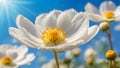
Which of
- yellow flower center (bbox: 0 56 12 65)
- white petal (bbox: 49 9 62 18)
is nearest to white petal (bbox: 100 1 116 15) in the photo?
yellow flower center (bbox: 0 56 12 65)

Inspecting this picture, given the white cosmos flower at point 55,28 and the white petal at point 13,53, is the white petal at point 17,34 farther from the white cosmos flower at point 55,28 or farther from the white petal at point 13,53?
the white petal at point 13,53

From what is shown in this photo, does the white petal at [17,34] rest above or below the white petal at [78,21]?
below

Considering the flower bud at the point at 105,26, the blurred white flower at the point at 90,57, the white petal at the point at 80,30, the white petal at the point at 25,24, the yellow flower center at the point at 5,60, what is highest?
the blurred white flower at the point at 90,57

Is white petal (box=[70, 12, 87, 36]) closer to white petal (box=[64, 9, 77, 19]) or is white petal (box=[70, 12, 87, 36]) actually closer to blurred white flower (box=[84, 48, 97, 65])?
white petal (box=[64, 9, 77, 19])

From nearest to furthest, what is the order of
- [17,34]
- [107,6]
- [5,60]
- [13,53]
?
[17,34] < [13,53] < [5,60] < [107,6]

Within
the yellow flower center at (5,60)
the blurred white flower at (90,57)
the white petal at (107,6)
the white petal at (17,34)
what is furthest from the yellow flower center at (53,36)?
the blurred white flower at (90,57)

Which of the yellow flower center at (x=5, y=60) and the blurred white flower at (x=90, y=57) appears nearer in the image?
the yellow flower center at (x=5, y=60)

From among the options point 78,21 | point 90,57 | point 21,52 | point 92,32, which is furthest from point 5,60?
point 90,57

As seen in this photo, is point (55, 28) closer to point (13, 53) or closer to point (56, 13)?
point (56, 13)
